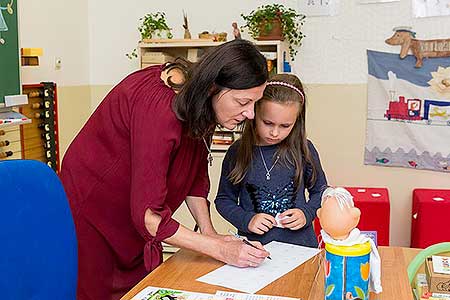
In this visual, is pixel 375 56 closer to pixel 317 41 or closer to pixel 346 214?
pixel 317 41

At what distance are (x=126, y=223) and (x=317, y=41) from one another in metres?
2.37

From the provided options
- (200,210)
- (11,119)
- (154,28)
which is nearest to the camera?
(200,210)

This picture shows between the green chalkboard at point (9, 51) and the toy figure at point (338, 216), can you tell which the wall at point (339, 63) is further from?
the toy figure at point (338, 216)

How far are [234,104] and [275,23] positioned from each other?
2.10m

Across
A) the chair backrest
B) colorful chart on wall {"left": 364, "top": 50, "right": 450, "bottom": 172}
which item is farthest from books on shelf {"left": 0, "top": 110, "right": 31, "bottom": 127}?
colorful chart on wall {"left": 364, "top": 50, "right": 450, "bottom": 172}

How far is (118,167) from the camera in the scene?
1.40 m

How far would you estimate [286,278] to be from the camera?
126cm

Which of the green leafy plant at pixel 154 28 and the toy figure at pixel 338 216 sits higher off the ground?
the green leafy plant at pixel 154 28

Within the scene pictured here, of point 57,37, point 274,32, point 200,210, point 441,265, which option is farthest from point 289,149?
point 57,37

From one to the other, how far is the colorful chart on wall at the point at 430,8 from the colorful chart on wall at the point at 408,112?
250 mm

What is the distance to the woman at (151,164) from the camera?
4.11 ft

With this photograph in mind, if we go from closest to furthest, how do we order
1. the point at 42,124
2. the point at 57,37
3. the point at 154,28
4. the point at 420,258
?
the point at 420,258 < the point at 42,124 < the point at 57,37 < the point at 154,28

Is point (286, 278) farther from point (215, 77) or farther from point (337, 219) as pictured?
point (215, 77)

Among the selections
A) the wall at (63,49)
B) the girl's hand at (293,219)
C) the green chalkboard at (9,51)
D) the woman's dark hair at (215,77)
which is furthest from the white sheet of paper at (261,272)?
the wall at (63,49)
